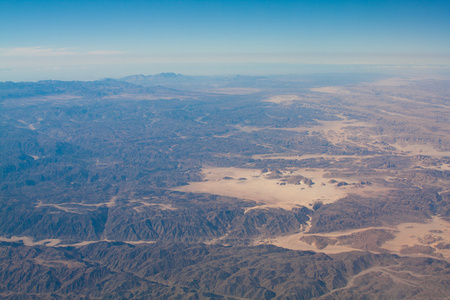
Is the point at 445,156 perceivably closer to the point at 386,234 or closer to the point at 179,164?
the point at 386,234

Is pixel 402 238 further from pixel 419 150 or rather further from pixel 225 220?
pixel 419 150

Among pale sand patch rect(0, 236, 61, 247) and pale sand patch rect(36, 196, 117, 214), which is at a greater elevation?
pale sand patch rect(36, 196, 117, 214)

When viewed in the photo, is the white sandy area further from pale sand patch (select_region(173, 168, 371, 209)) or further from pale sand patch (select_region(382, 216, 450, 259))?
pale sand patch (select_region(382, 216, 450, 259))

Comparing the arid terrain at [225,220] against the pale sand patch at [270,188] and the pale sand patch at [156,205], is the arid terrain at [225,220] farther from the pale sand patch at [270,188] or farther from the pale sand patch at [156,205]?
the pale sand patch at [270,188]

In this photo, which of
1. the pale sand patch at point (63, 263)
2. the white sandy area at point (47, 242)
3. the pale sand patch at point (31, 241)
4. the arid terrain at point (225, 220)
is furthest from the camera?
the pale sand patch at point (31, 241)

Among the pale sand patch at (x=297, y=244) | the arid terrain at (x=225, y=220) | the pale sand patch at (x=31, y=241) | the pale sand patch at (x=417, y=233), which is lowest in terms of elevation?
the pale sand patch at (x=297, y=244)

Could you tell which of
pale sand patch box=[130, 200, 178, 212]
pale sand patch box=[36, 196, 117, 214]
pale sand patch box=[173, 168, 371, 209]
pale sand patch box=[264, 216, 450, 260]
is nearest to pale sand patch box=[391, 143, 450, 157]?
pale sand patch box=[173, 168, 371, 209]

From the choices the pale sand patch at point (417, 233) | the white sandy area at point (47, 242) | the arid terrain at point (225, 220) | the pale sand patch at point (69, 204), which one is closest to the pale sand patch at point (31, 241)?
the white sandy area at point (47, 242)

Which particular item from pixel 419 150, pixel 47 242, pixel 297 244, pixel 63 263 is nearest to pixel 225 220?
pixel 297 244

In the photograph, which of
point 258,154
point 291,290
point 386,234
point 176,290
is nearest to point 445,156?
point 258,154
